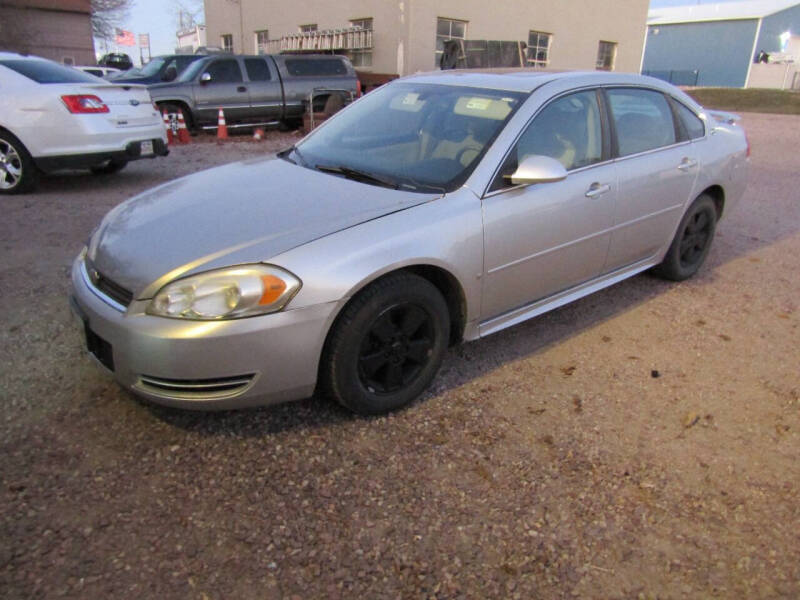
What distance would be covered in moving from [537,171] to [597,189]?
29.6 inches

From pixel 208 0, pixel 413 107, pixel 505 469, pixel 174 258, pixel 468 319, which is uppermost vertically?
pixel 208 0

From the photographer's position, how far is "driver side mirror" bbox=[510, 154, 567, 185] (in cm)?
314

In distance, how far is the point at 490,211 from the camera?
3.16 metres

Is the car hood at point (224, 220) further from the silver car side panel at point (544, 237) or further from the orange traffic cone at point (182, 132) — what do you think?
the orange traffic cone at point (182, 132)

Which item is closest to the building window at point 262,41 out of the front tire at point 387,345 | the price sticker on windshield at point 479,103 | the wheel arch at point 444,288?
the price sticker on windshield at point 479,103

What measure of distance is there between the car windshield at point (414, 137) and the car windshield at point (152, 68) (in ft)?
35.3

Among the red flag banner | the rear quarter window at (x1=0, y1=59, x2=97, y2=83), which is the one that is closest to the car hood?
the rear quarter window at (x1=0, y1=59, x2=97, y2=83)

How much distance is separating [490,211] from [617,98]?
1.55 meters

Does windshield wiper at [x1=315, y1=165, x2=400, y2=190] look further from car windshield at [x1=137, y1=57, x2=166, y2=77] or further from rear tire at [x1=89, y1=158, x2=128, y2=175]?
car windshield at [x1=137, y1=57, x2=166, y2=77]

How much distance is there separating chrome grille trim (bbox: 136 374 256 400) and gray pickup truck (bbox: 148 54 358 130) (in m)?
10.4

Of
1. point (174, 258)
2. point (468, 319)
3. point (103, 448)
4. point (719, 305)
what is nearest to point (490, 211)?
point (468, 319)

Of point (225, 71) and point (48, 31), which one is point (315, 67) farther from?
point (48, 31)

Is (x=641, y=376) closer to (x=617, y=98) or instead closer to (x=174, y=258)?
(x=617, y=98)

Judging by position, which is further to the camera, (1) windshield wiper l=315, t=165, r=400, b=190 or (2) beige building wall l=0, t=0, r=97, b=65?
(2) beige building wall l=0, t=0, r=97, b=65
